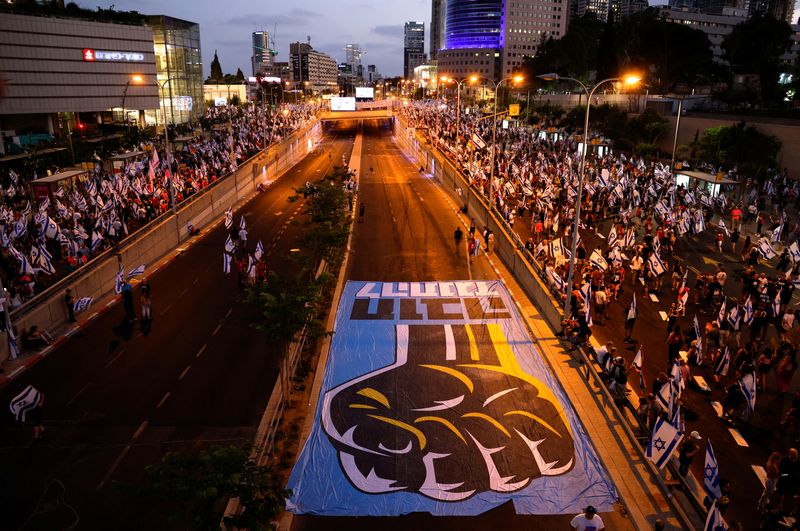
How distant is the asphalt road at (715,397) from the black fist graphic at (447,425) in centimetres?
365

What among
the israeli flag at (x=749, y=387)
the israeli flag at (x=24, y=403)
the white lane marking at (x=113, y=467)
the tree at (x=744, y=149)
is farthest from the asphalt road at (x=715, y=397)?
the tree at (x=744, y=149)

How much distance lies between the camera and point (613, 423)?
15625 millimetres

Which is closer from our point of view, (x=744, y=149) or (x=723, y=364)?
(x=723, y=364)

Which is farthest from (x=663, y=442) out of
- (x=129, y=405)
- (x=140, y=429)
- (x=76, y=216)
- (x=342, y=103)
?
(x=342, y=103)

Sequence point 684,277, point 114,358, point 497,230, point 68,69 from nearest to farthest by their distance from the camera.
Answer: point 114,358, point 684,277, point 497,230, point 68,69

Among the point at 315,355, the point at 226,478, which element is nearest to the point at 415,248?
the point at 315,355

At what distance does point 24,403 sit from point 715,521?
620 inches

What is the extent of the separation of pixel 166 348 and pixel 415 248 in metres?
17.2

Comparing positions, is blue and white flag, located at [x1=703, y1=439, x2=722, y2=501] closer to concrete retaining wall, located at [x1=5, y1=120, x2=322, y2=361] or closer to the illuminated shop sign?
concrete retaining wall, located at [x1=5, y1=120, x2=322, y2=361]

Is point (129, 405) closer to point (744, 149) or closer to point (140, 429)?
point (140, 429)

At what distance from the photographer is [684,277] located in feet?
76.3

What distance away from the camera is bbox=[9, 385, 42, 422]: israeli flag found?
14633mm

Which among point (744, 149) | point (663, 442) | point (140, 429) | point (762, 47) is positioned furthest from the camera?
point (762, 47)

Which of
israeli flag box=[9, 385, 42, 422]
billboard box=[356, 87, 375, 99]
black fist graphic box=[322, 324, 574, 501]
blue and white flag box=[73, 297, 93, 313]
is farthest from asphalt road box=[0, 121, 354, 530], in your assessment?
billboard box=[356, 87, 375, 99]
